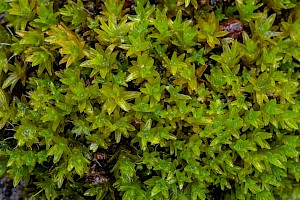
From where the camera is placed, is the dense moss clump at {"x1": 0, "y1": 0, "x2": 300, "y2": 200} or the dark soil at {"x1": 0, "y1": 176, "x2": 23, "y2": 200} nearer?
A: the dense moss clump at {"x1": 0, "y1": 0, "x2": 300, "y2": 200}

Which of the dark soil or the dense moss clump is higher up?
the dense moss clump

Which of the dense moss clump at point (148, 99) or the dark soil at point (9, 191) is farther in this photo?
the dark soil at point (9, 191)

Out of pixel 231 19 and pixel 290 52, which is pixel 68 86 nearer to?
pixel 231 19

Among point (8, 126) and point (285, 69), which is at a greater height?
point (285, 69)

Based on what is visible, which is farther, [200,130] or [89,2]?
[89,2]

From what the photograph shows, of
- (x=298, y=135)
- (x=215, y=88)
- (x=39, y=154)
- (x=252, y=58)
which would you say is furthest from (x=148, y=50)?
(x=298, y=135)

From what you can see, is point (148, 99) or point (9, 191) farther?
point (9, 191)

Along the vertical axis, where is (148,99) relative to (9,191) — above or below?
above

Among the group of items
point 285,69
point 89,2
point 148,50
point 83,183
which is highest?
point 89,2
